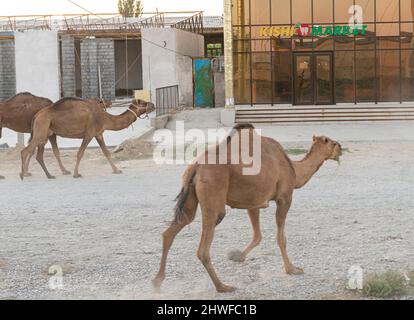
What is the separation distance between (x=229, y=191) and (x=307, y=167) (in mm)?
1189

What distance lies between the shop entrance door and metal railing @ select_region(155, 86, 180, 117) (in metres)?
5.04

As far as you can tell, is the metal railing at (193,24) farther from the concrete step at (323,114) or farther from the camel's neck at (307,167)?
the camel's neck at (307,167)

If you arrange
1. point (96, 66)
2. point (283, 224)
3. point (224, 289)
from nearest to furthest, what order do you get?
point (224, 289) → point (283, 224) → point (96, 66)

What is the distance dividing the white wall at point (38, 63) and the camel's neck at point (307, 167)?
1164 inches

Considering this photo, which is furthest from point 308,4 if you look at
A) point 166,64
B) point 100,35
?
point 100,35

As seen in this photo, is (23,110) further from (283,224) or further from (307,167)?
(283,224)

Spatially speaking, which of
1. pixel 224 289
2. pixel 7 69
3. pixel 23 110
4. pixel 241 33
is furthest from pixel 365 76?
pixel 224 289

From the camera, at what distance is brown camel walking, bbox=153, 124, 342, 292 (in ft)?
21.2

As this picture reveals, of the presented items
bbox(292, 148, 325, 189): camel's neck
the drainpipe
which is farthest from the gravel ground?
the drainpipe

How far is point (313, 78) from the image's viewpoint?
1337 inches

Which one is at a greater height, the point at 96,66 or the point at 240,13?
the point at 240,13

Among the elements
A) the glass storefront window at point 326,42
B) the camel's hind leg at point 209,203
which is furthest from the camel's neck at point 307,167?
the glass storefront window at point 326,42

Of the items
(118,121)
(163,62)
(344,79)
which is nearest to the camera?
(118,121)
